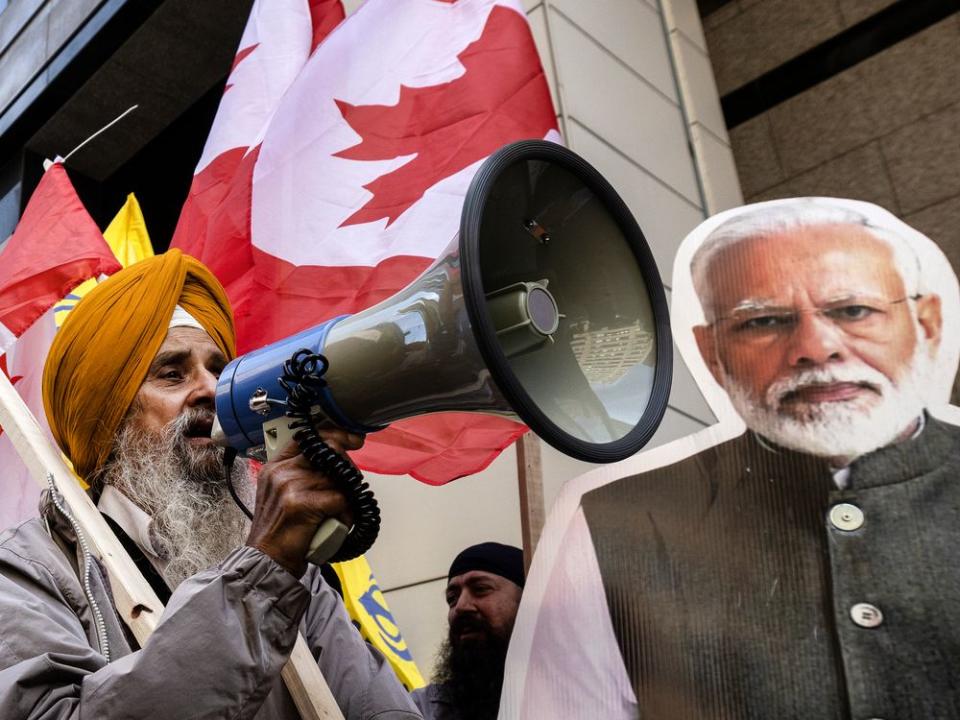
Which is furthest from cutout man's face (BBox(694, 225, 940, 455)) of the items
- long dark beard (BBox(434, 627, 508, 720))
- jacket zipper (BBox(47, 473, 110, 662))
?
jacket zipper (BBox(47, 473, 110, 662))

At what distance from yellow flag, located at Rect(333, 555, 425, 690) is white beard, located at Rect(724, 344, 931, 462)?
56.9 inches

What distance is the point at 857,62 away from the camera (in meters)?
3.75

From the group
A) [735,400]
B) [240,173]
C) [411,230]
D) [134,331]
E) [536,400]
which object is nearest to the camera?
[536,400]

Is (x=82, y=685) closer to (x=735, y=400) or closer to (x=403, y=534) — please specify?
(x=735, y=400)

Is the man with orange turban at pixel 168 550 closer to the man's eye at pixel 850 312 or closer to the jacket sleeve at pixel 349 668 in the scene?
the jacket sleeve at pixel 349 668

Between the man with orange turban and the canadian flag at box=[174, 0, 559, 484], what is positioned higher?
the canadian flag at box=[174, 0, 559, 484]

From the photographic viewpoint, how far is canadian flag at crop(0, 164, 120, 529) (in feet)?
9.45

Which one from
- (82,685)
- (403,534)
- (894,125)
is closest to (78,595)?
(82,685)

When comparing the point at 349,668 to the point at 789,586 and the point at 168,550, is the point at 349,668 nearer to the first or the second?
the point at 168,550

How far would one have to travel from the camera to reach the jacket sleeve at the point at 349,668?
165 centimetres

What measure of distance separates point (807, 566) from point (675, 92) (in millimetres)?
2905

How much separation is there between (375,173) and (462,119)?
30 centimetres

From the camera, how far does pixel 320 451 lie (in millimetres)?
1271

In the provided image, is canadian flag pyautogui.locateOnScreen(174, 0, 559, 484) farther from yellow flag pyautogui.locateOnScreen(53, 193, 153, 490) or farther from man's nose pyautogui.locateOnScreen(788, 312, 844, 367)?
man's nose pyautogui.locateOnScreen(788, 312, 844, 367)
